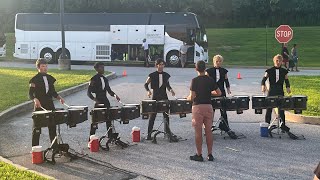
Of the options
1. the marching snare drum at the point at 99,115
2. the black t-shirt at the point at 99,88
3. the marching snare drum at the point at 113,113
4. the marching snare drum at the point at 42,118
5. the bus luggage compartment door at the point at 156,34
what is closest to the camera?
the marching snare drum at the point at 42,118

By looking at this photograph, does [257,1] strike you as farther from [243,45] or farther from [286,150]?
[286,150]

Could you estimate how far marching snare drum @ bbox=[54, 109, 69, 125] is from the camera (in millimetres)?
8938

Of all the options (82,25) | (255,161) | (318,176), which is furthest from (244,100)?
(82,25)

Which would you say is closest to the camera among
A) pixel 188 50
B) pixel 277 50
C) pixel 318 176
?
pixel 318 176

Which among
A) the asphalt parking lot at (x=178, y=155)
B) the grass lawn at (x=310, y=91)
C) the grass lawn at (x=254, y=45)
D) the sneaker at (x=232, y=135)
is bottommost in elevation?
the asphalt parking lot at (x=178, y=155)

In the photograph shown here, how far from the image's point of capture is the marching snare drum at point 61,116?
29.3 feet

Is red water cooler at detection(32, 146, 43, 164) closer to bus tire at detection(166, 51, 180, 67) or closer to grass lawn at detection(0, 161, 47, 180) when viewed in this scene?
grass lawn at detection(0, 161, 47, 180)

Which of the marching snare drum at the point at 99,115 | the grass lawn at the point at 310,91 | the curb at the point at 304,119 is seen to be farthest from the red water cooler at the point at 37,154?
the grass lawn at the point at 310,91

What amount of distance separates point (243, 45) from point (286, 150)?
45237mm

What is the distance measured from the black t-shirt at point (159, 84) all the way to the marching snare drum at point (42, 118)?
2841 mm

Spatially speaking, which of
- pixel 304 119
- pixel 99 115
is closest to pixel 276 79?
pixel 304 119

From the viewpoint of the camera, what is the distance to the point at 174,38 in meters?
36.4

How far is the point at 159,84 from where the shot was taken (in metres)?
11.0

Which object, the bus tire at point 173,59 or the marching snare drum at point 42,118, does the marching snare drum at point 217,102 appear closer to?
the marching snare drum at point 42,118
